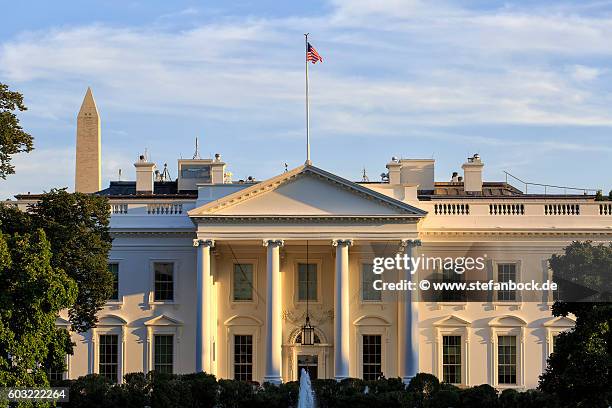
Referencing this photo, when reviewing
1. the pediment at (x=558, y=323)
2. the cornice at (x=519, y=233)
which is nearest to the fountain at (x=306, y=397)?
the cornice at (x=519, y=233)

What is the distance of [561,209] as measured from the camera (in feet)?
200

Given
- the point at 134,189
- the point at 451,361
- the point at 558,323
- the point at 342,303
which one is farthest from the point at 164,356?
the point at 558,323

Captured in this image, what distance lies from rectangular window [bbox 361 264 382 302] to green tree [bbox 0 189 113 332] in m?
11.4

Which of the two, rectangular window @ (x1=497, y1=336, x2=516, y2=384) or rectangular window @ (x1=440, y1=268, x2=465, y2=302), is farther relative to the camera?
rectangular window @ (x1=440, y1=268, x2=465, y2=302)

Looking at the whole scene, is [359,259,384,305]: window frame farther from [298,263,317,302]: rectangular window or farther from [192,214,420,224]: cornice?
[192,214,420,224]: cornice

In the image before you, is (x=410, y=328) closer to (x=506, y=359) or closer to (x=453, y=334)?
(x=453, y=334)

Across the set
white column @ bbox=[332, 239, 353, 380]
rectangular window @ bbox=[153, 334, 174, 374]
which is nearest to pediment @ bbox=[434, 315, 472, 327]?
white column @ bbox=[332, 239, 353, 380]

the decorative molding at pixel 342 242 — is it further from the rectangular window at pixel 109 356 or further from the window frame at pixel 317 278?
the rectangular window at pixel 109 356

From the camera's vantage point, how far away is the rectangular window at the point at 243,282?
6097 centimetres

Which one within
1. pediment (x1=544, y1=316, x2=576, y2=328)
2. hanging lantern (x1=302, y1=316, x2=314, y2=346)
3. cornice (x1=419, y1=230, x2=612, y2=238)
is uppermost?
cornice (x1=419, y1=230, x2=612, y2=238)

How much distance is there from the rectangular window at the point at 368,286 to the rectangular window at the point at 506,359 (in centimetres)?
534

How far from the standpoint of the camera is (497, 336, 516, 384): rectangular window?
60312 millimetres

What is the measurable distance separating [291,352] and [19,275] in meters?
23.4

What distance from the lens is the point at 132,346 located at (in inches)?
2382
